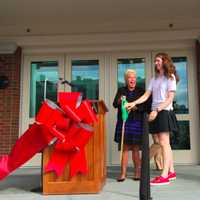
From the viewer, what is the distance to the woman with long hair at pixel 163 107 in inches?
163

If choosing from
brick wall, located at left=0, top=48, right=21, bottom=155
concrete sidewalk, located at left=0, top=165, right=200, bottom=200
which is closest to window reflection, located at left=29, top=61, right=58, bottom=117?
brick wall, located at left=0, top=48, right=21, bottom=155

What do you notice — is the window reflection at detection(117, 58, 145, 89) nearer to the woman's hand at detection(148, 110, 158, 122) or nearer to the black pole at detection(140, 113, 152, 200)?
the woman's hand at detection(148, 110, 158, 122)

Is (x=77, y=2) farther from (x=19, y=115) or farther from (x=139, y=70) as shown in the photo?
(x=19, y=115)

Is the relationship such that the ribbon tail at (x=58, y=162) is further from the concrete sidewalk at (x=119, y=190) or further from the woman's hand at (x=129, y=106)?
Result: the woman's hand at (x=129, y=106)

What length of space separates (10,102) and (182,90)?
3.22 meters

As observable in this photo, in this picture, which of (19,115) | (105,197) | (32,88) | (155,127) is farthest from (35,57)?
(105,197)

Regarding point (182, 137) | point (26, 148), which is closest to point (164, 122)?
point (26, 148)

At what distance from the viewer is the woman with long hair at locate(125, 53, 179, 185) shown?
13.6 ft

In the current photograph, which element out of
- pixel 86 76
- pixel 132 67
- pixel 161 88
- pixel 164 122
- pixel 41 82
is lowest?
pixel 164 122

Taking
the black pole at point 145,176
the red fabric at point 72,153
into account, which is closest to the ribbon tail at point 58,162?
the red fabric at point 72,153

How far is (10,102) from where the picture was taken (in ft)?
21.9

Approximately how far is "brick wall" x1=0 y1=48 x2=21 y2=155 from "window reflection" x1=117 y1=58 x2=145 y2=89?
1.94m

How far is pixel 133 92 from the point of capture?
4602 millimetres

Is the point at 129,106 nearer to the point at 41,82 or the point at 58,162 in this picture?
the point at 58,162
